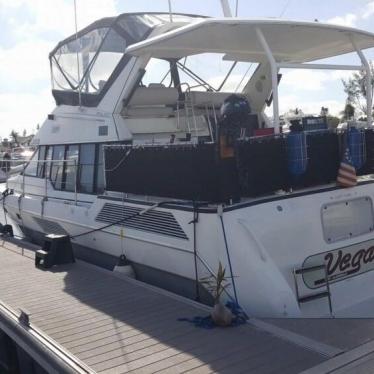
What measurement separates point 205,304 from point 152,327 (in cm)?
96

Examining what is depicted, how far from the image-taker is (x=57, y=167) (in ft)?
27.2

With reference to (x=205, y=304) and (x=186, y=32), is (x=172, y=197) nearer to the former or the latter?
(x=205, y=304)

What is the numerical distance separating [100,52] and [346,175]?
4116 millimetres

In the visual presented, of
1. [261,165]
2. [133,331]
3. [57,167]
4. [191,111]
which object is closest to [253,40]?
Answer: [191,111]

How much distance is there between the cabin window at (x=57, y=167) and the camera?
26.8ft

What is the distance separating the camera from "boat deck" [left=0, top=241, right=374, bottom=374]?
352cm

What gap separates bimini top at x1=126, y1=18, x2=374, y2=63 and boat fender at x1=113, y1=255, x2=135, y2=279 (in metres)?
2.47

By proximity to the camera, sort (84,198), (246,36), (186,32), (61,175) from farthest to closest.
A: (61,175)
(84,198)
(246,36)
(186,32)

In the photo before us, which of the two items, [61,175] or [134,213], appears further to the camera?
[61,175]

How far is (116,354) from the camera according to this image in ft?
12.5

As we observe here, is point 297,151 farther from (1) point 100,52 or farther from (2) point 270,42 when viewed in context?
(1) point 100,52

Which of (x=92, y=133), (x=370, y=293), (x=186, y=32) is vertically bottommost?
(x=370, y=293)

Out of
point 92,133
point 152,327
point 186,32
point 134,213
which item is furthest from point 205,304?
point 92,133

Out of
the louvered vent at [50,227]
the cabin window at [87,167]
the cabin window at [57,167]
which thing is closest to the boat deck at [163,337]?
the cabin window at [87,167]
